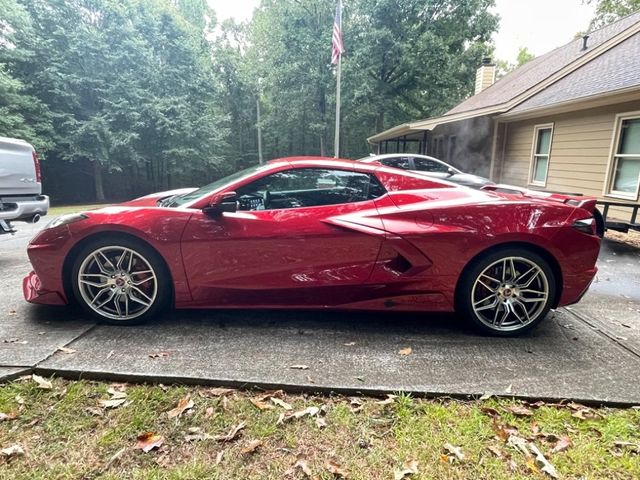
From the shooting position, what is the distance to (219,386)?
6.86ft

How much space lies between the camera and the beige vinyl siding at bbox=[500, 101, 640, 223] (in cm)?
715

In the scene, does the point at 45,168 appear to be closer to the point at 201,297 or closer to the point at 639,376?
the point at 201,297

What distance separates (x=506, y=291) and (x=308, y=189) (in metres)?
1.57

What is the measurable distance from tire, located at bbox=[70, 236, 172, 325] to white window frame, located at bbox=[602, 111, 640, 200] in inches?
305

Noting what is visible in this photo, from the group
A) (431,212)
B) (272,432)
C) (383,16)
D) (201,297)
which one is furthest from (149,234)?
(383,16)

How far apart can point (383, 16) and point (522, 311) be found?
764 inches

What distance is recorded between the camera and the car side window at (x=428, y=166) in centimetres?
872

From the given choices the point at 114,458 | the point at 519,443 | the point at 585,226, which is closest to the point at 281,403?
the point at 114,458

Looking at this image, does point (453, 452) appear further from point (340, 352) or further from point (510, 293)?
point (510, 293)

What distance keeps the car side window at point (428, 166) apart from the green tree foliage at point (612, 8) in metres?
20.4

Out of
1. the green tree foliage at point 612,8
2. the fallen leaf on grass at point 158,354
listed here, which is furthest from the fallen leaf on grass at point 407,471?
the green tree foliage at point 612,8

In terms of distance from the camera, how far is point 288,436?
174 cm

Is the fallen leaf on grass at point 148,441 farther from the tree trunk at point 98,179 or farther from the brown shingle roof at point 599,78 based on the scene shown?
the tree trunk at point 98,179

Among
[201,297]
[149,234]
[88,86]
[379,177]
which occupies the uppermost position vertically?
[88,86]
